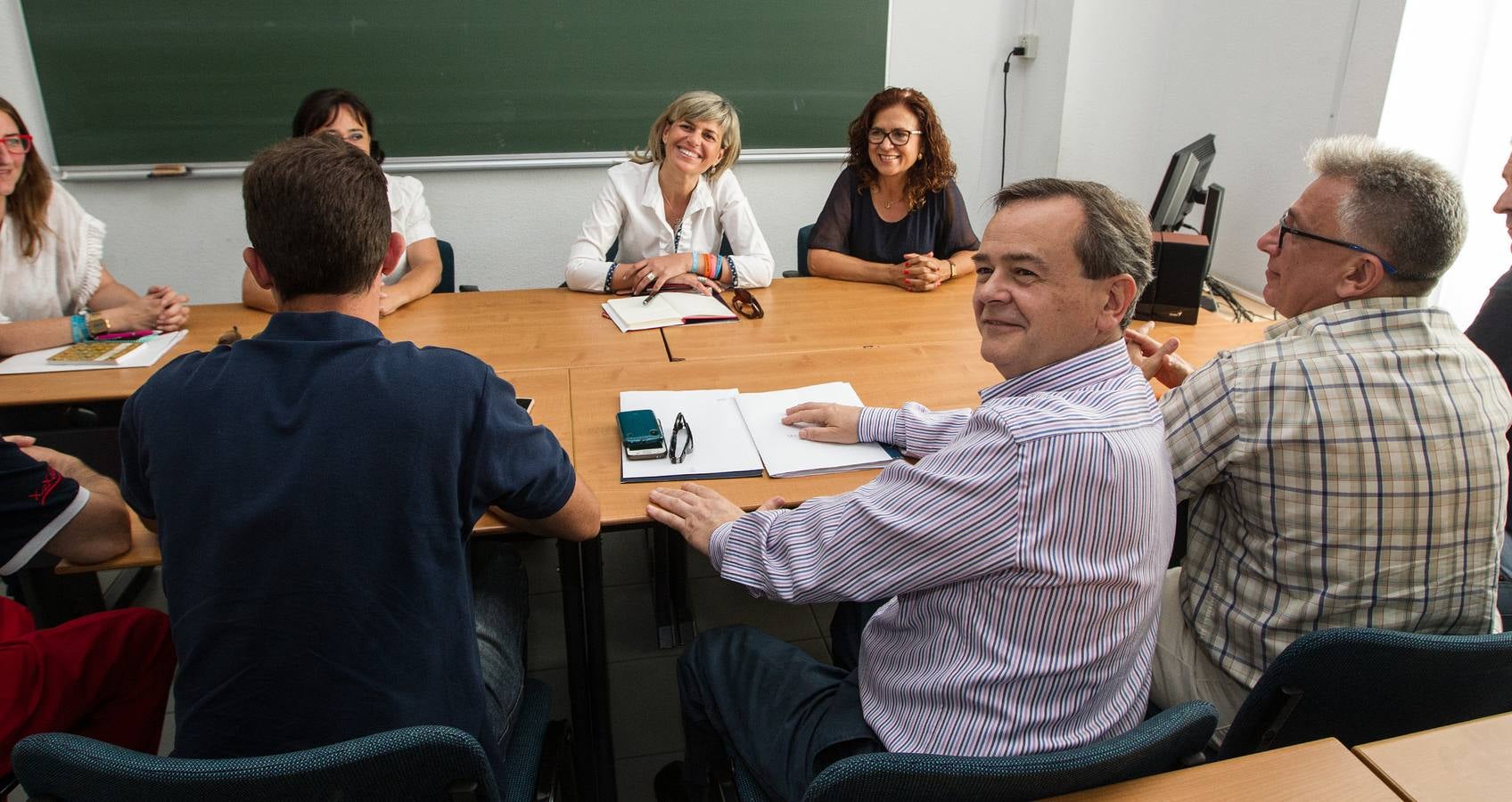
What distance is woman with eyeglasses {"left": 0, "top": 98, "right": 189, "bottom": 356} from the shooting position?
2209 millimetres

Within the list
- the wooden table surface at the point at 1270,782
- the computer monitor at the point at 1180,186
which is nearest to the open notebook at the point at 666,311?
the computer monitor at the point at 1180,186

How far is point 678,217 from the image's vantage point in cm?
310

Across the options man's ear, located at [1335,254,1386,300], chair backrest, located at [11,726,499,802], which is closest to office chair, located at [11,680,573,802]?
chair backrest, located at [11,726,499,802]

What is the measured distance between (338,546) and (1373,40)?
10.6 feet

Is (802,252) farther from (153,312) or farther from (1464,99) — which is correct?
(1464,99)

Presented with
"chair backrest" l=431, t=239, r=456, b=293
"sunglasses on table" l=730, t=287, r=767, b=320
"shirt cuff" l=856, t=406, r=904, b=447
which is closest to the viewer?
"shirt cuff" l=856, t=406, r=904, b=447

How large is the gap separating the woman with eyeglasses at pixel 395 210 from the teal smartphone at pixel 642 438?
46.6 inches

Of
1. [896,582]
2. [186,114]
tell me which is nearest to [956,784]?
[896,582]

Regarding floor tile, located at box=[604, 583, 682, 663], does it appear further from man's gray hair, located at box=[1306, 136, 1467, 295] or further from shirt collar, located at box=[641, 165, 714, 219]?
man's gray hair, located at box=[1306, 136, 1467, 295]

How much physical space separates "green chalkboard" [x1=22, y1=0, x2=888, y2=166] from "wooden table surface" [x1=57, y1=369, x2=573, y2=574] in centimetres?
222

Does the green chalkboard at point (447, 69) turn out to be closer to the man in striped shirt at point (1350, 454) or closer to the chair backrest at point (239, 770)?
the man in striped shirt at point (1350, 454)

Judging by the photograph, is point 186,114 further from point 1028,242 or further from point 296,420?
point 1028,242

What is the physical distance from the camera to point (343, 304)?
1.11 metres

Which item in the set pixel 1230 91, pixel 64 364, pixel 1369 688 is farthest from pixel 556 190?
pixel 1369 688
